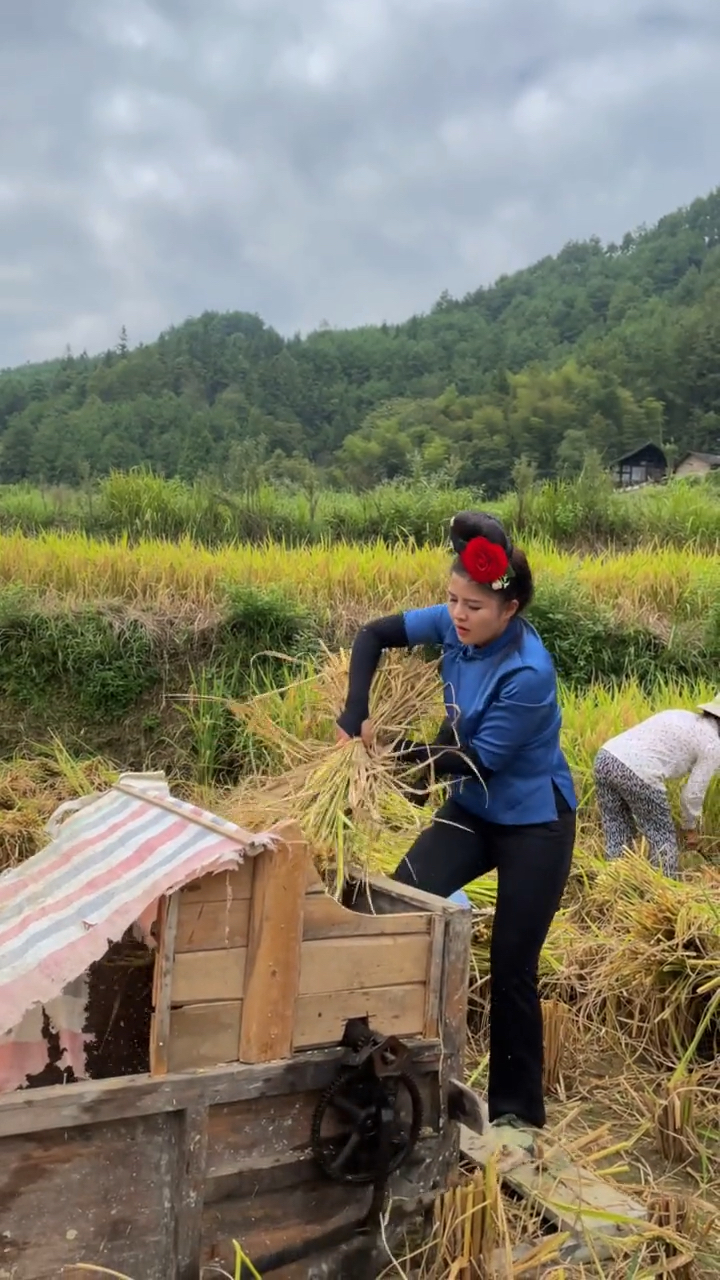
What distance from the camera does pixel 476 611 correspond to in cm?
262

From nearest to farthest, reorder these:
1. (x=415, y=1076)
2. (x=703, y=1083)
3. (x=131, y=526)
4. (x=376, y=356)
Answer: (x=415, y=1076), (x=703, y=1083), (x=131, y=526), (x=376, y=356)

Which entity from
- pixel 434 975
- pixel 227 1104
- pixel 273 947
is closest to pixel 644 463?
pixel 434 975

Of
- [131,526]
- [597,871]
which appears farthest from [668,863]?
[131,526]

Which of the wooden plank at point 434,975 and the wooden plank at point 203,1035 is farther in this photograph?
the wooden plank at point 434,975

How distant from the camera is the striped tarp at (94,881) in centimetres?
167

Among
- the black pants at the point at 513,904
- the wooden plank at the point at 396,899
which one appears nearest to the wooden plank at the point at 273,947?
the wooden plank at the point at 396,899

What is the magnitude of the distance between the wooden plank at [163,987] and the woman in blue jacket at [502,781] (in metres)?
0.93

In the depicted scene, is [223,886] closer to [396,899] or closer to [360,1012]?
[360,1012]

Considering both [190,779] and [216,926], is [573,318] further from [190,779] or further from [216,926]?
[216,926]

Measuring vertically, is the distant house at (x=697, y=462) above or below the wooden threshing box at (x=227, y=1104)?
above

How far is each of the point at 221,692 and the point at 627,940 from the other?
344cm

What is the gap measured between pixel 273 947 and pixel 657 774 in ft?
9.70

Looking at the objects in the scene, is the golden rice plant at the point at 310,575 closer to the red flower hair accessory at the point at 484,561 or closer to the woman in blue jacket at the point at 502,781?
the woman in blue jacket at the point at 502,781

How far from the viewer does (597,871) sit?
A: 14.3ft
